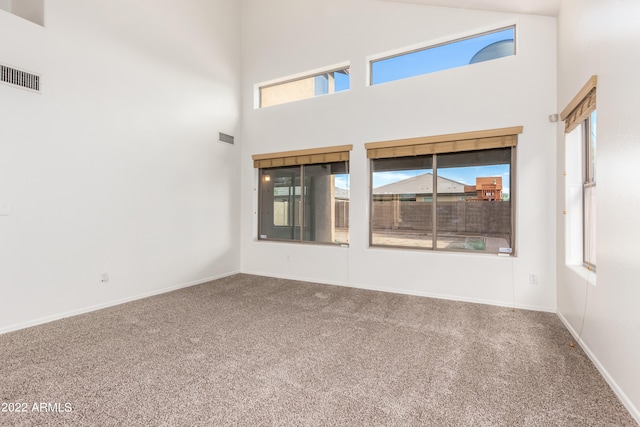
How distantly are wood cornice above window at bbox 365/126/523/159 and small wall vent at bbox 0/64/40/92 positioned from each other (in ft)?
12.9

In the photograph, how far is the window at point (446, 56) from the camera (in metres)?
3.88

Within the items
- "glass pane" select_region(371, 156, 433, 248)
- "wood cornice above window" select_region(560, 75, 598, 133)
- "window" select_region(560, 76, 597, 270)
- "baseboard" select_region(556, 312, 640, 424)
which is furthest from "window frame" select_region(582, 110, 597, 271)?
"glass pane" select_region(371, 156, 433, 248)

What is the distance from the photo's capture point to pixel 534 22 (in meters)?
3.61

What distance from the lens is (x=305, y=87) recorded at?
17.2ft

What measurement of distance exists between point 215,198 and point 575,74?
492cm

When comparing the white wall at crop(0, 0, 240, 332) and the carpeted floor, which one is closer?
the carpeted floor

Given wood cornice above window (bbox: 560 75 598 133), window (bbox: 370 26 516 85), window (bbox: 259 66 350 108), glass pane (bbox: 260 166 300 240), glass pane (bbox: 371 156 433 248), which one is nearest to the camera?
wood cornice above window (bbox: 560 75 598 133)

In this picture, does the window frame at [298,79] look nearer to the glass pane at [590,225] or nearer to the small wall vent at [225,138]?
the small wall vent at [225,138]

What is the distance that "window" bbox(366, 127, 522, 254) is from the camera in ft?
12.8

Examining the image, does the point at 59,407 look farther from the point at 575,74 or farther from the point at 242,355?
the point at 575,74

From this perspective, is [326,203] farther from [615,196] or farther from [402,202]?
[615,196]

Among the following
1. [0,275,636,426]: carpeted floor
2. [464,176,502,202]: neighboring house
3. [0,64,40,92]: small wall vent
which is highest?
[0,64,40,92]: small wall vent

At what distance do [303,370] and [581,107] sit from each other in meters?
3.24

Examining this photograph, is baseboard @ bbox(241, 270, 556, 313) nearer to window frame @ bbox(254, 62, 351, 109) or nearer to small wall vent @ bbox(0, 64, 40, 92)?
window frame @ bbox(254, 62, 351, 109)
